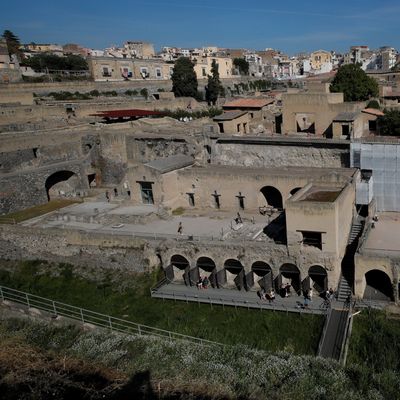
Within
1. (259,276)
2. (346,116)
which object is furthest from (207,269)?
(346,116)

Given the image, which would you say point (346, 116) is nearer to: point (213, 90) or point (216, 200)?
point (216, 200)

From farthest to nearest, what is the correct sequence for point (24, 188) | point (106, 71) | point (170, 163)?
point (106, 71) → point (24, 188) → point (170, 163)

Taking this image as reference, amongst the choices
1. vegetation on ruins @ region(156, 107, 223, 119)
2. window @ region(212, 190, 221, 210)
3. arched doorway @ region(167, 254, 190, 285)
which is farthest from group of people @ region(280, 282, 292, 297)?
vegetation on ruins @ region(156, 107, 223, 119)

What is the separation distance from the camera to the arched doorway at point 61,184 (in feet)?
117

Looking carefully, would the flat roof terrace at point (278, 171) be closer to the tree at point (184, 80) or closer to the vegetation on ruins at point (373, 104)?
the vegetation on ruins at point (373, 104)

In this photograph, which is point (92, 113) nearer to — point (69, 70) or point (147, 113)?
point (147, 113)

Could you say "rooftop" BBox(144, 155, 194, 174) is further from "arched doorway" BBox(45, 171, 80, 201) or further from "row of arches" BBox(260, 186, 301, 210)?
"arched doorway" BBox(45, 171, 80, 201)

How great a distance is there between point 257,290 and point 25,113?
28943 mm

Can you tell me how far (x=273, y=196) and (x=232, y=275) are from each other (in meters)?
6.84

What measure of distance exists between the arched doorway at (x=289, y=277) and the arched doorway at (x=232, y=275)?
1.74 metres

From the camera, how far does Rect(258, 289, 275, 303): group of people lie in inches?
833

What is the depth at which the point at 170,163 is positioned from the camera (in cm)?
2986

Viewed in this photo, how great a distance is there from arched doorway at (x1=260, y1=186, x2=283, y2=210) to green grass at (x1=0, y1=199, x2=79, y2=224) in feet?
43.2

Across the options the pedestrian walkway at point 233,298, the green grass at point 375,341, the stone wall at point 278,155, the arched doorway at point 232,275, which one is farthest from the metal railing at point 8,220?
the green grass at point 375,341
